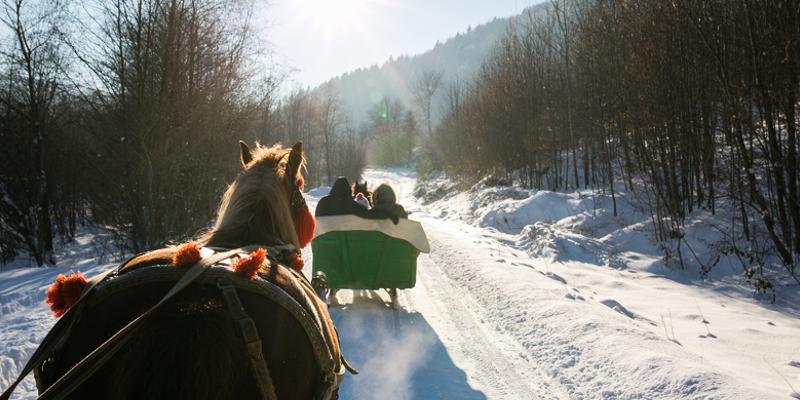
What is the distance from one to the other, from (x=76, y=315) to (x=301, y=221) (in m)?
1.46

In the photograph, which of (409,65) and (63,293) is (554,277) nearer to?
(63,293)

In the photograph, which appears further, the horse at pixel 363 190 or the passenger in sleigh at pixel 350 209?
the horse at pixel 363 190

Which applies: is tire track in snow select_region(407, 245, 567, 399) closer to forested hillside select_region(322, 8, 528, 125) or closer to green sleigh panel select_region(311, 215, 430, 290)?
green sleigh panel select_region(311, 215, 430, 290)

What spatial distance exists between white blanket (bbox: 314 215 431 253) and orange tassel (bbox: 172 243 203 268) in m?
3.73

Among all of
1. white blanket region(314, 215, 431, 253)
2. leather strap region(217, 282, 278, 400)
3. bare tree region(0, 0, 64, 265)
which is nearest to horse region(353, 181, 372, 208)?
white blanket region(314, 215, 431, 253)

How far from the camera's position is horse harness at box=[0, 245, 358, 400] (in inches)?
50.4

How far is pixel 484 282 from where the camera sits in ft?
20.9

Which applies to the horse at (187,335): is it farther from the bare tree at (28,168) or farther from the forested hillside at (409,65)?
the forested hillside at (409,65)

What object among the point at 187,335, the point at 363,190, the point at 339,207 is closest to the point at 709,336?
the point at 339,207

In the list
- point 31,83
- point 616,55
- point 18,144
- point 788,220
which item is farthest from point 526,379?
point 18,144

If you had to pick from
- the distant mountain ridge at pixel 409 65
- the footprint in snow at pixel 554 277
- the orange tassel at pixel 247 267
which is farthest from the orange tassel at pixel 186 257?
the distant mountain ridge at pixel 409 65

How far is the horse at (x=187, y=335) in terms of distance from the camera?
1271 millimetres

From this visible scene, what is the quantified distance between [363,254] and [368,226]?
356mm

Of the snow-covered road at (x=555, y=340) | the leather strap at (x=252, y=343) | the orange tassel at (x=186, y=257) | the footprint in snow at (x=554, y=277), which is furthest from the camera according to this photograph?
the footprint in snow at (x=554, y=277)
